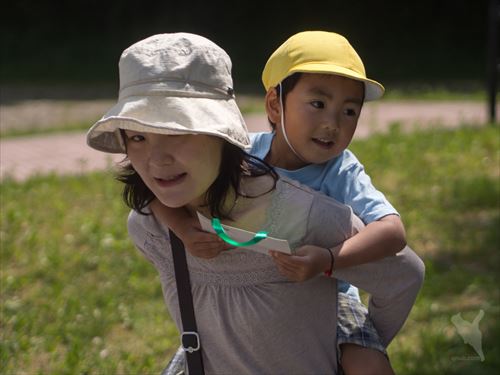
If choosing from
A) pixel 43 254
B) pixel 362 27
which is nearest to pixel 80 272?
pixel 43 254

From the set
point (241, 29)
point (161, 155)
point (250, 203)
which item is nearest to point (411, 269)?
point (250, 203)

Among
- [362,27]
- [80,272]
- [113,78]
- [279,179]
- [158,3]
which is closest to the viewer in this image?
[279,179]

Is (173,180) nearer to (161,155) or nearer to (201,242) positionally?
(161,155)

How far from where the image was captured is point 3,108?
465 inches

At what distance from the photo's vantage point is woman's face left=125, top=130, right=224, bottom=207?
1951mm

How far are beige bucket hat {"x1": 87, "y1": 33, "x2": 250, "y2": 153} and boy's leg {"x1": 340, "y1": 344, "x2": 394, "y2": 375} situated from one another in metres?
0.58

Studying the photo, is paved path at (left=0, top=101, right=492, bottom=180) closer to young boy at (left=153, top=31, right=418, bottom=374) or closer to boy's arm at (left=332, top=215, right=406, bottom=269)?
young boy at (left=153, top=31, right=418, bottom=374)

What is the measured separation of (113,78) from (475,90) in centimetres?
599

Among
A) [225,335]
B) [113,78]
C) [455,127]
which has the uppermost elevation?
[225,335]

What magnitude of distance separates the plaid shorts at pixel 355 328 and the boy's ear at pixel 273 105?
0.52 m

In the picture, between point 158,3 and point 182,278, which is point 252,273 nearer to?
point 182,278

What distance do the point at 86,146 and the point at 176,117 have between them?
633 cm

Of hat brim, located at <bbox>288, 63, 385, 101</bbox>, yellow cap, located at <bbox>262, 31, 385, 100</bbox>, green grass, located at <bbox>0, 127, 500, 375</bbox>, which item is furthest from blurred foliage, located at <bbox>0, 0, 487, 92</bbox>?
hat brim, located at <bbox>288, 63, 385, 101</bbox>

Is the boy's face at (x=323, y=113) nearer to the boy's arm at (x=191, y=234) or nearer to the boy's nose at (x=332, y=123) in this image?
the boy's nose at (x=332, y=123)
